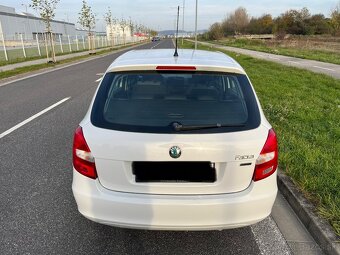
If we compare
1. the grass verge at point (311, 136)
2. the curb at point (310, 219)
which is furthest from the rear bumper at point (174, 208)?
the grass verge at point (311, 136)

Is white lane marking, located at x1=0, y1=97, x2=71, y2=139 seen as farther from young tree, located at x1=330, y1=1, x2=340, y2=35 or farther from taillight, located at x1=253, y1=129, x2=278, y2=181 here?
young tree, located at x1=330, y1=1, x2=340, y2=35

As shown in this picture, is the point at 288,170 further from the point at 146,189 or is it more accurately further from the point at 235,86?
the point at 146,189

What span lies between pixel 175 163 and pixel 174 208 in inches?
12.7

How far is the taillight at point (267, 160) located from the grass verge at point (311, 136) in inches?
37.2

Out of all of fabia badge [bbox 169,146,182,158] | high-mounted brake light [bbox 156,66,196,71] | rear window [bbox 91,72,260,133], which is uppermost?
high-mounted brake light [bbox 156,66,196,71]

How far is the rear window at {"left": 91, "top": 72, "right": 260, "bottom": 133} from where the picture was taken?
2.27 meters

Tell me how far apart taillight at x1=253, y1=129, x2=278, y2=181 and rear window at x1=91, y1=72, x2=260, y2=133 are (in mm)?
170

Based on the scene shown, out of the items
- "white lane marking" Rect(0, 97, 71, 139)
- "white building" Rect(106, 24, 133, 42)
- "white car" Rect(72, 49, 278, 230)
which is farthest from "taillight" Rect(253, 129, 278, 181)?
"white building" Rect(106, 24, 133, 42)

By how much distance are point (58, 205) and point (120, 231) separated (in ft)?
2.85

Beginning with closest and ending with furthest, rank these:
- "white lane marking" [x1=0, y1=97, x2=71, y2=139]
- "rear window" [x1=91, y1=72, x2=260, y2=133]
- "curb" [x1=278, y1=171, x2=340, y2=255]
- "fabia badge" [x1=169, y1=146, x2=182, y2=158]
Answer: "fabia badge" [x1=169, y1=146, x2=182, y2=158] < "rear window" [x1=91, y1=72, x2=260, y2=133] < "curb" [x1=278, y1=171, x2=340, y2=255] < "white lane marking" [x1=0, y1=97, x2=71, y2=139]

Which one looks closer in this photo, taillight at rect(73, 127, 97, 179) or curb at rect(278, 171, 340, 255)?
taillight at rect(73, 127, 97, 179)

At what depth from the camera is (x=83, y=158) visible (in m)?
2.31

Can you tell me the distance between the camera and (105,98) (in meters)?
2.45

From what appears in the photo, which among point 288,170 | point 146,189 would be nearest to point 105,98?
point 146,189
